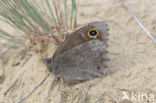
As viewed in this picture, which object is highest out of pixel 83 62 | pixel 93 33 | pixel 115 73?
pixel 93 33

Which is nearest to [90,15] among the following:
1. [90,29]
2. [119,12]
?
[119,12]

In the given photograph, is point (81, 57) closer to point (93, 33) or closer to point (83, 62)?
point (83, 62)

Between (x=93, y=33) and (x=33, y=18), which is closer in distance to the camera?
(x=93, y=33)

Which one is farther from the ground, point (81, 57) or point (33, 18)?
point (33, 18)

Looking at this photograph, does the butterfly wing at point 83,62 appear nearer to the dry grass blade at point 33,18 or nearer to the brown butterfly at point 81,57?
the brown butterfly at point 81,57

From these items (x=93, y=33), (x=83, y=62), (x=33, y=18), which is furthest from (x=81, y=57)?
(x=33, y=18)
